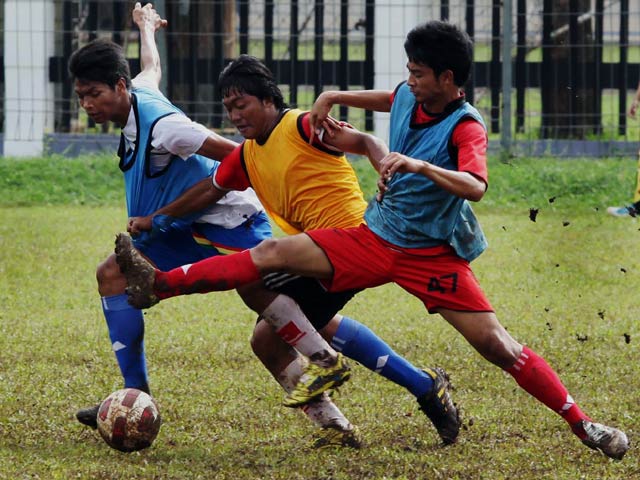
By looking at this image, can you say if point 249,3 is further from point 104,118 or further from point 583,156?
point 104,118

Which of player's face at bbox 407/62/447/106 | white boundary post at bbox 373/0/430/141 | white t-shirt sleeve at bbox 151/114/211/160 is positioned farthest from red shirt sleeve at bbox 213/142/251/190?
white boundary post at bbox 373/0/430/141

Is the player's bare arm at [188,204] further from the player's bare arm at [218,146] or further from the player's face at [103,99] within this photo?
the player's face at [103,99]

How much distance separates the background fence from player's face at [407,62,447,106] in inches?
343

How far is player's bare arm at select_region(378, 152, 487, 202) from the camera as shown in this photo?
4.36m

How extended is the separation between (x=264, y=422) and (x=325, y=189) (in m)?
1.07

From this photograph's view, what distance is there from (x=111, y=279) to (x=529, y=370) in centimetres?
183

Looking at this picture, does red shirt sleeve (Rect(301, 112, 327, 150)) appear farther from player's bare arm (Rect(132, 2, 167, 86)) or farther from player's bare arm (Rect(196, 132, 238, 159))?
player's bare arm (Rect(132, 2, 167, 86))

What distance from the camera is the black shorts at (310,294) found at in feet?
16.9

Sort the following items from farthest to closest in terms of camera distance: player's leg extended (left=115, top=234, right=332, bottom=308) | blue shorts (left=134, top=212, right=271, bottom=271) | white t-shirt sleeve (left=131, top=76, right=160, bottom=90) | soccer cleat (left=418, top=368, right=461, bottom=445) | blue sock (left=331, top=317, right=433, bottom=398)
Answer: white t-shirt sleeve (left=131, top=76, right=160, bottom=90), blue shorts (left=134, top=212, right=271, bottom=271), blue sock (left=331, top=317, right=433, bottom=398), soccer cleat (left=418, top=368, right=461, bottom=445), player's leg extended (left=115, top=234, right=332, bottom=308)

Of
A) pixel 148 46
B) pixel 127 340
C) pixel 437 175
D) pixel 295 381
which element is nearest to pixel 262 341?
pixel 295 381

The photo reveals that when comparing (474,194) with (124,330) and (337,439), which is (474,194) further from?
(124,330)

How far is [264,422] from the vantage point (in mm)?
5621

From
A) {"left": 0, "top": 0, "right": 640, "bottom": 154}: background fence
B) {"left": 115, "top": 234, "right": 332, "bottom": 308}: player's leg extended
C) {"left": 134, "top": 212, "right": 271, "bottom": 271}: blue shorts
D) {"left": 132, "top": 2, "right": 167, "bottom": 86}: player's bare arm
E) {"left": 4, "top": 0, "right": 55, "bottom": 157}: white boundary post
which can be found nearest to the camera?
{"left": 115, "top": 234, "right": 332, "bottom": 308}: player's leg extended

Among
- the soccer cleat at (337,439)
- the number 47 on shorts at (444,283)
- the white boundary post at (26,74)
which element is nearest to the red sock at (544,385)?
the number 47 on shorts at (444,283)
